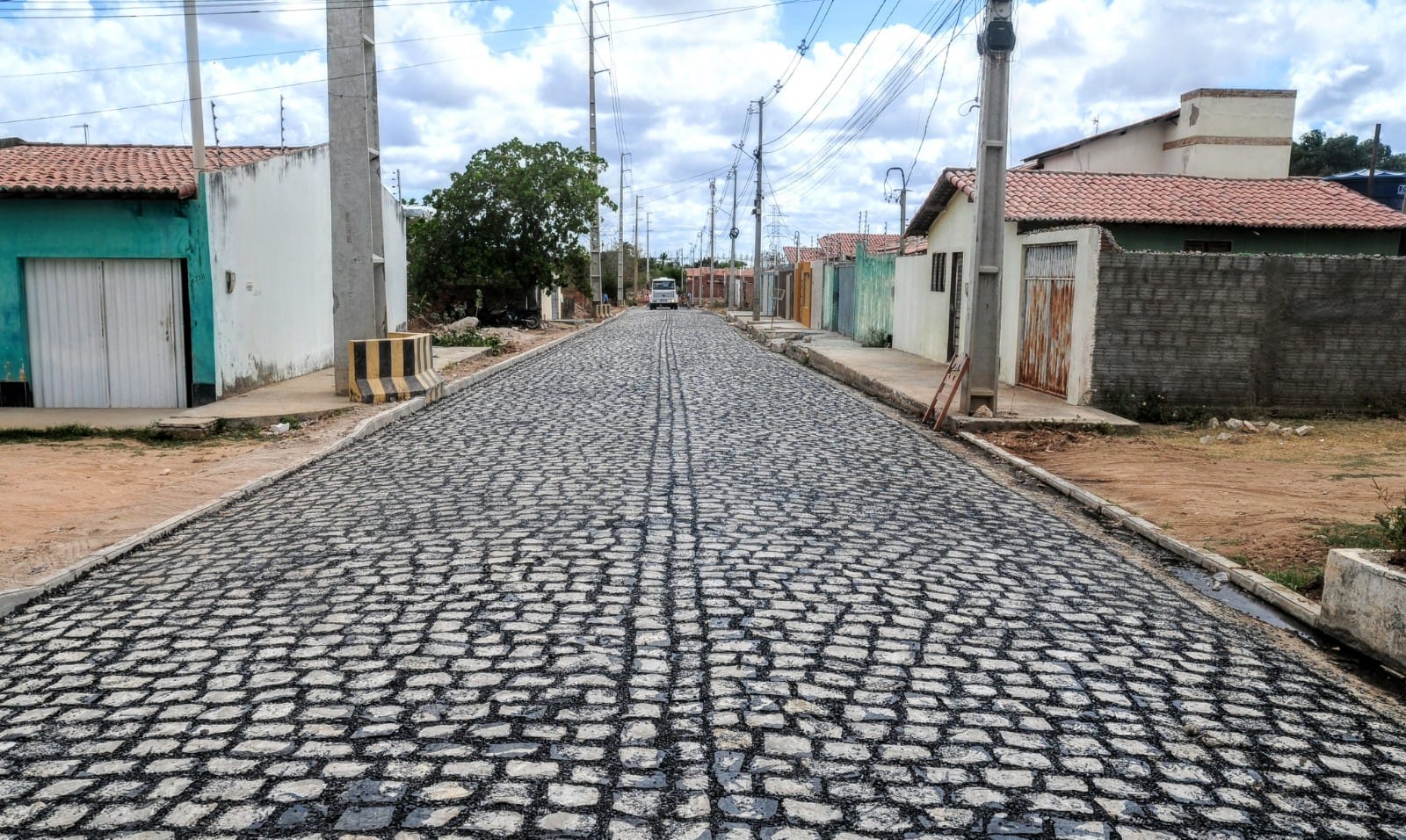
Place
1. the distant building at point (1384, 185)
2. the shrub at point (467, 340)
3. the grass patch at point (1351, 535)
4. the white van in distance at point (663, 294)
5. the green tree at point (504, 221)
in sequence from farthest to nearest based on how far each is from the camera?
1. the white van in distance at point (663, 294)
2. the distant building at point (1384, 185)
3. the green tree at point (504, 221)
4. the shrub at point (467, 340)
5. the grass patch at point (1351, 535)

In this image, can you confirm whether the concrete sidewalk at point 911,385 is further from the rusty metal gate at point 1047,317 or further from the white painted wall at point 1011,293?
the white painted wall at point 1011,293

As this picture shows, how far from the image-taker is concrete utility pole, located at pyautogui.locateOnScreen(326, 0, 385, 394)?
1512cm

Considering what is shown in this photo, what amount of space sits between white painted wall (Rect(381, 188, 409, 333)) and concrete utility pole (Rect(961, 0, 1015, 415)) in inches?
681

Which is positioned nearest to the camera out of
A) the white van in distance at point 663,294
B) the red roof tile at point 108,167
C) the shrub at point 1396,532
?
the shrub at point 1396,532

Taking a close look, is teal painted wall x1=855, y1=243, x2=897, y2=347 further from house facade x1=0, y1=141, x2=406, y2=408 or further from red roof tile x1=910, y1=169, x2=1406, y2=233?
house facade x1=0, y1=141, x2=406, y2=408

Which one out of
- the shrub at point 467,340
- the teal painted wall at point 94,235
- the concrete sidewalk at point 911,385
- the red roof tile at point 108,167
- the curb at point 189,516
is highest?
the red roof tile at point 108,167

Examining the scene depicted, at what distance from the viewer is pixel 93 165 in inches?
640

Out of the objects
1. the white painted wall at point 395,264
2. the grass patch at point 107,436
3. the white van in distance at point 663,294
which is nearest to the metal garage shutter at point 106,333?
the grass patch at point 107,436

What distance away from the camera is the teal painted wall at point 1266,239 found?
20.5 metres


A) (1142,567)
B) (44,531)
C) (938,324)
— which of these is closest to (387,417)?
(44,531)

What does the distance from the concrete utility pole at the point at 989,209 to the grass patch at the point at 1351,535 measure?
601 centimetres

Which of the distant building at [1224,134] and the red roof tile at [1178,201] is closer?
the red roof tile at [1178,201]

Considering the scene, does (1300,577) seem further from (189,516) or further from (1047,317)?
(1047,317)

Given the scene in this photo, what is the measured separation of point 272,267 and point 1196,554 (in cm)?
1500
